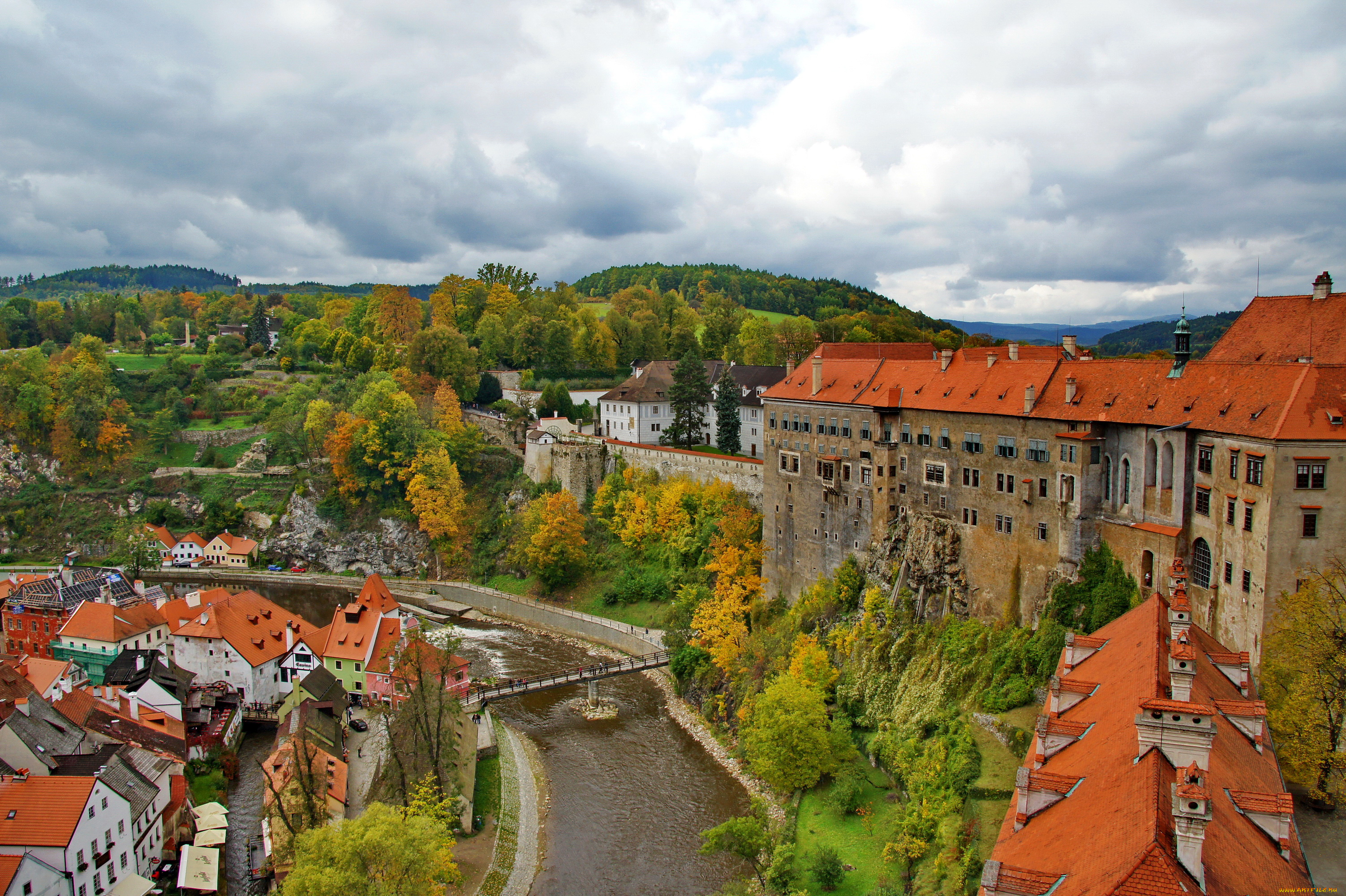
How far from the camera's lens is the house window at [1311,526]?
69.4 feet

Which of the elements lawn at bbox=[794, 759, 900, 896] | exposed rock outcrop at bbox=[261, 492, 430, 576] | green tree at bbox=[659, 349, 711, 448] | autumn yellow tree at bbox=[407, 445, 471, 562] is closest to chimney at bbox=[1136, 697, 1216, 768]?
lawn at bbox=[794, 759, 900, 896]

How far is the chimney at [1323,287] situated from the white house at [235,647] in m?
42.7

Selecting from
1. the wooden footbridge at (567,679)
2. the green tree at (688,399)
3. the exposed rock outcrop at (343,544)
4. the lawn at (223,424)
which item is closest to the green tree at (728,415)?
the green tree at (688,399)

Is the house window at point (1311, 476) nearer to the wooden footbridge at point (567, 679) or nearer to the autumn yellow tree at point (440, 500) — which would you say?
the wooden footbridge at point (567, 679)

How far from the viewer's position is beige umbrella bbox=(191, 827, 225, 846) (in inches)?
1044

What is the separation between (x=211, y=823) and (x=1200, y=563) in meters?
32.1

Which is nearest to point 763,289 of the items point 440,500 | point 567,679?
point 440,500

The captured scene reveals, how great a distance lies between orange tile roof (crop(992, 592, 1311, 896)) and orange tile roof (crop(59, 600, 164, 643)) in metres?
39.7

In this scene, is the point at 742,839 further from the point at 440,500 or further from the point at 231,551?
the point at 231,551

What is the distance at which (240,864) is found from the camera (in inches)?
1030

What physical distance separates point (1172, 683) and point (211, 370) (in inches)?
3715

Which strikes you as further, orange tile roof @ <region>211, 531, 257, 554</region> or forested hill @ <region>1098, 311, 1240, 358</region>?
forested hill @ <region>1098, 311, 1240, 358</region>

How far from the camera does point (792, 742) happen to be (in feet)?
92.4

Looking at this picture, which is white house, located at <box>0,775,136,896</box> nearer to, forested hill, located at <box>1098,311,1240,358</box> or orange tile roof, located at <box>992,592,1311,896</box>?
orange tile roof, located at <box>992,592,1311,896</box>
